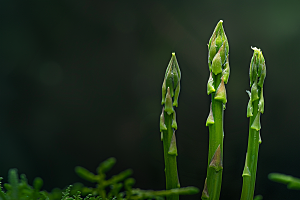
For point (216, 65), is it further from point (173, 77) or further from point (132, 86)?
point (132, 86)

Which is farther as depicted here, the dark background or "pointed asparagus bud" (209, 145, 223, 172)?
the dark background

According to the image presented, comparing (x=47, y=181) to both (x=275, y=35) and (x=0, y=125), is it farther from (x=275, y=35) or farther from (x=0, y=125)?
(x=275, y=35)

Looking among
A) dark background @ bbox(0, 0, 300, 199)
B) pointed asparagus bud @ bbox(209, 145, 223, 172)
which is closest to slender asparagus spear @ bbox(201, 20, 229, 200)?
pointed asparagus bud @ bbox(209, 145, 223, 172)

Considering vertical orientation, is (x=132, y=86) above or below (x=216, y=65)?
above

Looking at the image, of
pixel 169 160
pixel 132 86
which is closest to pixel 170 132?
pixel 169 160

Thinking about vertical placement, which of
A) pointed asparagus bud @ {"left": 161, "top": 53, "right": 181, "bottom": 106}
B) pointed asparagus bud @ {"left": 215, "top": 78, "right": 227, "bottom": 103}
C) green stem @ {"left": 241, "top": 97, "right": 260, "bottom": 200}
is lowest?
green stem @ {"left": 241, "top": 97, "right": 260, "bottom": 200}

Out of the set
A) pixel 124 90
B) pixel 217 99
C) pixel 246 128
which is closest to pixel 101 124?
pixel 124 90

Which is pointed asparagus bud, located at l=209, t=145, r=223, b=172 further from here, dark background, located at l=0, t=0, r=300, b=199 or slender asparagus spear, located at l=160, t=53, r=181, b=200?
dark background, located at l=0, t=0, r=300, b=199

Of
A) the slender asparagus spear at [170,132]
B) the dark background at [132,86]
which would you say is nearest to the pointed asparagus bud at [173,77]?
the slender asparagus spear at [170,132]

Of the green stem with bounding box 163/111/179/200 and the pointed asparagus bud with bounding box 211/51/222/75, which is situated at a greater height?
the pointed asparagus bud with bounding box 211/51/222/75
